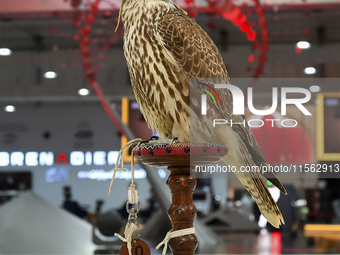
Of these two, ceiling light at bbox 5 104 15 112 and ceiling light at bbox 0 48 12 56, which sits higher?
ceiling light at bbox 0 48 12 56

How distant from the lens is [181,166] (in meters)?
0.72

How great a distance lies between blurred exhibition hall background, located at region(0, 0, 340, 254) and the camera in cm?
288

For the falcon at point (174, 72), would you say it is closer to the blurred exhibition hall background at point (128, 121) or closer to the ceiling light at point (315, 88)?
the blurred exhibition hall background at point (128, 121)

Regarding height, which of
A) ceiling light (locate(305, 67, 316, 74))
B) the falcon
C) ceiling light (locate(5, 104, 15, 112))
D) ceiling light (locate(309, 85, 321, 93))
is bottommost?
the falcon

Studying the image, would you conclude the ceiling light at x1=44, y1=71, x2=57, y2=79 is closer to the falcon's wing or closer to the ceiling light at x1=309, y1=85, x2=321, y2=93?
the ceiling light at x1=309, y1=85, x2=321, y2=93

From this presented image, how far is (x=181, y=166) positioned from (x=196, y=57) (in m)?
0.22

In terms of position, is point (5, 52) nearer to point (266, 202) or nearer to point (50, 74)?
point (50, 74)

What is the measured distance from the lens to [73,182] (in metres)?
3.41

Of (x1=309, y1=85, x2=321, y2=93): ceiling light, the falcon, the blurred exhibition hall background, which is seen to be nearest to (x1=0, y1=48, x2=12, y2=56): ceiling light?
the blurred exhibition hall background

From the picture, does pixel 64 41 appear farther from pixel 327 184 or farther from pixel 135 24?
pixel 135 24

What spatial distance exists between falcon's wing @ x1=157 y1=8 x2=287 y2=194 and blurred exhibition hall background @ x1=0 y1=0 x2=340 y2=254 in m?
1.87

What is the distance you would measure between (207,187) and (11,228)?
5.86ft

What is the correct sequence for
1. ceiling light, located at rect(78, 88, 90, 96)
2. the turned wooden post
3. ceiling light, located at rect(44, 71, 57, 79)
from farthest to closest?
ceiling light, located at rect(44, 71, 57, 79), ceiling light, located at rect(78, 88, 90, 96), the turned wooden post

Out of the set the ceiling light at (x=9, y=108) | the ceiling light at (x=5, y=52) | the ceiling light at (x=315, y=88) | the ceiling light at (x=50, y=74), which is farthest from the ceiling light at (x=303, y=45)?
the ceiling light at (x=9, y=108)
